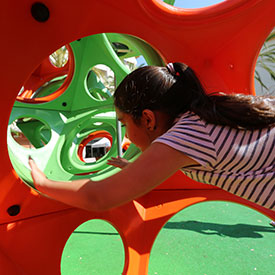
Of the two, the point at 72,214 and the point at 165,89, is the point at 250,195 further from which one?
the point at 72,214

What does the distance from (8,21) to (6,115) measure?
1.35 feet

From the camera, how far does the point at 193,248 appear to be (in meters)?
2.48

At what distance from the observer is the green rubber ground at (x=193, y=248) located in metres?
2.13

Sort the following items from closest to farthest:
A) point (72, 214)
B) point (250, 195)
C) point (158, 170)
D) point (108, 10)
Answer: point (158, 170) → point (250, 195) → point (108, 10) → point (72, 214)

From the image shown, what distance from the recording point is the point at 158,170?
0.53 m

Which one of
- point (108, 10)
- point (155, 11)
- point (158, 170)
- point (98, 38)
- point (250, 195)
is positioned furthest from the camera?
point (98, 38)

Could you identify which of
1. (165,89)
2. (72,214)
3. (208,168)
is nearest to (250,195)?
(208,168)

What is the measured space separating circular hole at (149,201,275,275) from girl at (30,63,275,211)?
1.79 meters


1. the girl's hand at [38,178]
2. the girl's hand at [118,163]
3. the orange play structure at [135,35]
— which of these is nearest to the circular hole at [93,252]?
the orange play structure at [135,35]

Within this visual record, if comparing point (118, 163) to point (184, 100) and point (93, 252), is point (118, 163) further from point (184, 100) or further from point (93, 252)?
point (93, 252)

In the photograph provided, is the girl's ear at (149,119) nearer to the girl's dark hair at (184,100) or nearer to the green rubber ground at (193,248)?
the girl's dark hair at (184,100)

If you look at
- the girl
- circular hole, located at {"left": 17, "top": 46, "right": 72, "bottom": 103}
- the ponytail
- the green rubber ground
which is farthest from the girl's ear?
circular hole, located at {"left": 17, "top": 46, "right": 72, "bottom": 103}

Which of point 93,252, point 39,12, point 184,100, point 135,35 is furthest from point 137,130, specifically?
point 93,252

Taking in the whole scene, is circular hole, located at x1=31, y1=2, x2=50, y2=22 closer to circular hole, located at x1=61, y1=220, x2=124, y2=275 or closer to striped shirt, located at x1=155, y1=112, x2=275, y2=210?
striped shirt, located at x1=155, y1=112, x2=275, y2=210
